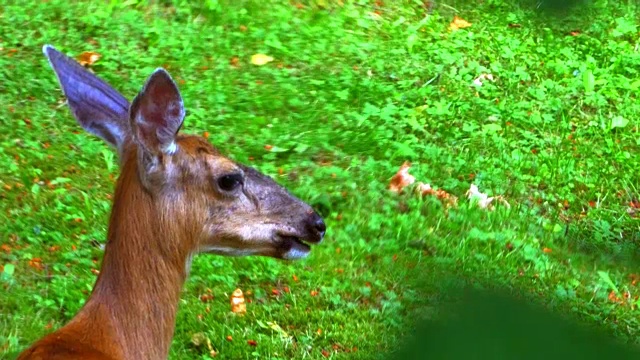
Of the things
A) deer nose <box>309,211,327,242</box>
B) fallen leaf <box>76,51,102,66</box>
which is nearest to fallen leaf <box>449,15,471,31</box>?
fallen leaf <box>76,51,102,66</box>

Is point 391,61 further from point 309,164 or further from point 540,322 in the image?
point 540,322

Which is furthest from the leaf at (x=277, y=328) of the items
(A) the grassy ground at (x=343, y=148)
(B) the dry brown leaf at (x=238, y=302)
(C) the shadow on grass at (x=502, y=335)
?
(C) the shadow on grass at (x=502, y=335)

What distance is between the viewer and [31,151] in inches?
226

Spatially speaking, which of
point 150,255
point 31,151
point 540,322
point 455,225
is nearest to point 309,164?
point 455,225

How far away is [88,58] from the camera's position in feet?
22.6

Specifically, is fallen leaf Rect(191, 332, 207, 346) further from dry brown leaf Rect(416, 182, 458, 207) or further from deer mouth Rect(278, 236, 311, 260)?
dry brown leaf Rect(416, 182, 458, 207)

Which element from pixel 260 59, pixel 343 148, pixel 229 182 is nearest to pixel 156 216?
pixel 229 182

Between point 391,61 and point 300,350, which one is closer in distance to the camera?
point 300,350

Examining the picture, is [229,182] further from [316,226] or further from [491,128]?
[491,128]

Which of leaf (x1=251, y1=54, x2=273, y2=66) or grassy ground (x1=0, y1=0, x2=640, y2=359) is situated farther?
leaf (x1=251, y1=54, x2=273, y2=66)

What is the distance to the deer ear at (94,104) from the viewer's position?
3266mm

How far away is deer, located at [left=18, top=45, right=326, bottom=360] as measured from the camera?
2.96 meters

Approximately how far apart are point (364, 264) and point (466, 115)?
2072 mm

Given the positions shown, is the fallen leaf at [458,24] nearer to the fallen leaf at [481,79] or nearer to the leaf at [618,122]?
the fallen leaf at [481,79]
